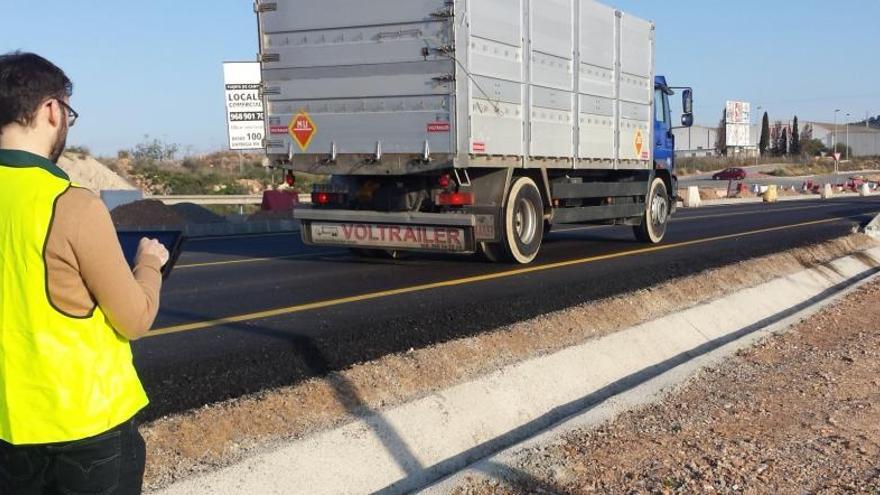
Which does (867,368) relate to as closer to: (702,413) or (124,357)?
(702,413)

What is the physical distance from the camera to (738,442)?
17.6 feet

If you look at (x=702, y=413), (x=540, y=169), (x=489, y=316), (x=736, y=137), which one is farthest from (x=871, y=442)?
(x=736, y=137)

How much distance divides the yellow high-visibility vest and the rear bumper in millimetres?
9409

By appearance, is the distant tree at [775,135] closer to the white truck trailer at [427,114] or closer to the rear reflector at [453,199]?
the white truck trailer at [427,114]

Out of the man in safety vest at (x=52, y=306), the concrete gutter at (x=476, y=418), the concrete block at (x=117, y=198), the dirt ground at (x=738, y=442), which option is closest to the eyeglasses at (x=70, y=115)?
the man in safety vest at (x=52, y=306)

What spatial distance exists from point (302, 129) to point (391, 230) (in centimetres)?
181

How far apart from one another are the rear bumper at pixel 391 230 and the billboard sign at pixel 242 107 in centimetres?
1805

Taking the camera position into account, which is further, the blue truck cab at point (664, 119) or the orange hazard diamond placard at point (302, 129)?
the blue truck cab at point (664, 119)

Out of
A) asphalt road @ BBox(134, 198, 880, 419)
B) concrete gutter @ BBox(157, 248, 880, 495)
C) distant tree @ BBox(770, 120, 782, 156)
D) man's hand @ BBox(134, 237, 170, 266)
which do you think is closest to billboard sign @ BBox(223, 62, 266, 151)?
asphalt road @ BBox(134, 198, 880, 419)

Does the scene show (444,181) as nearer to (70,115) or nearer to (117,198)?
(70,115)

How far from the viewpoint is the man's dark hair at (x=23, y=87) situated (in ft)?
7.70

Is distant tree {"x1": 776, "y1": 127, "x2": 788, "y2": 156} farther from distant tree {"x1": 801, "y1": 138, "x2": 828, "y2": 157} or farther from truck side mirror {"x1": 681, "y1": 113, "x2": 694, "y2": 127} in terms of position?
truck side mirror {"x1": 681, "y1": 113, "x2": 694, "y2": 127}

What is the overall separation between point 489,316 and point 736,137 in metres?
118

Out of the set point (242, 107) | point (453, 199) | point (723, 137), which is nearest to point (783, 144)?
point (723, 137)
